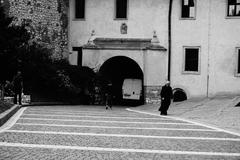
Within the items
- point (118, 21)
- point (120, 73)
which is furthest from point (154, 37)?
point (120, 73)

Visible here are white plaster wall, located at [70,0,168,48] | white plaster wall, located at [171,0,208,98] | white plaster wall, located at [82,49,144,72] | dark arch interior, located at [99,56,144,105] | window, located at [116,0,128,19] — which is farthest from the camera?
dark arch interior, located at [99,56,144,105]

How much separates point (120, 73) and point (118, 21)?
5.53 metres

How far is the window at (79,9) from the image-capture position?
34.5 metres

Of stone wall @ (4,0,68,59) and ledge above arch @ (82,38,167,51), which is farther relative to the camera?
ledge above arch @ (82,38,167,51)

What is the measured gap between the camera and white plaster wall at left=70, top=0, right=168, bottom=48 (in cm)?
3272

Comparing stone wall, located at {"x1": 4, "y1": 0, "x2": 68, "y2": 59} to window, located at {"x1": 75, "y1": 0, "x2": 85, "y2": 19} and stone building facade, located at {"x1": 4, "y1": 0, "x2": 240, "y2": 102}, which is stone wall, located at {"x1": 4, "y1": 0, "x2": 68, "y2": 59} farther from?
window, located at {"x1": 75, "y1": 0, "x2": 85, "y2": 19}

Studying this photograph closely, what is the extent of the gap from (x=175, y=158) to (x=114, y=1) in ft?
87.2

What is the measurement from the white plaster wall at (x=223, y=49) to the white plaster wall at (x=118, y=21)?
3.39 m

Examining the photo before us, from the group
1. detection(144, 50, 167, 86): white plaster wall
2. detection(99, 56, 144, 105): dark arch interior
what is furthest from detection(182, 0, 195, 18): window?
detection(99, 56, 144, 105): dark arch interior

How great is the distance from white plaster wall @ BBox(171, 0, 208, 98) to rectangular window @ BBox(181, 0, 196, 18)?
1.01ft

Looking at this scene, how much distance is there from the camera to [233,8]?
1241 inches

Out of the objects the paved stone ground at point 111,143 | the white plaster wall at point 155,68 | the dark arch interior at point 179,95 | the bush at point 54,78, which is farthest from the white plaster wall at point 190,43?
the paved stone ground at point 111,143

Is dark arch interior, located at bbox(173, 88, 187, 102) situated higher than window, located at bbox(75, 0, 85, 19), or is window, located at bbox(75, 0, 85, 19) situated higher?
window, located at bbox(75, 0, 85, 19)

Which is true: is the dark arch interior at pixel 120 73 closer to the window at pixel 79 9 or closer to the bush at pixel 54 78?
the bush at pixel 54 78
